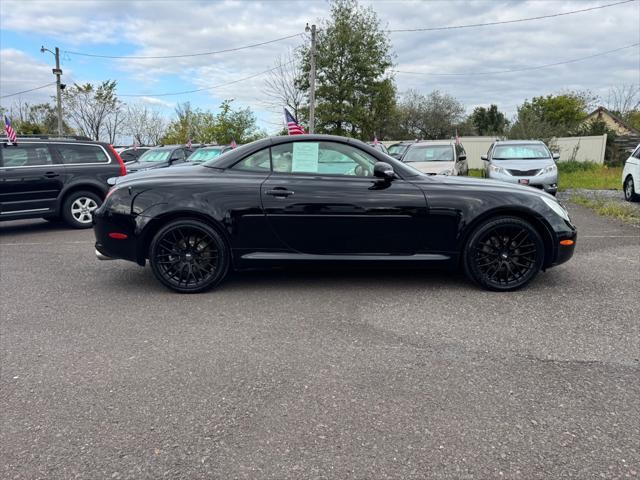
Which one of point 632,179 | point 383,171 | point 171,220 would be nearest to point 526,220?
point 383,171

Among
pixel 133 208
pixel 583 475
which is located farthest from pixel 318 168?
pixel 583 475

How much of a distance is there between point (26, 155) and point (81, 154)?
91 centimetres

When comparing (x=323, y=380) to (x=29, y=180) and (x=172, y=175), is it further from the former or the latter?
(x=29, y=180)

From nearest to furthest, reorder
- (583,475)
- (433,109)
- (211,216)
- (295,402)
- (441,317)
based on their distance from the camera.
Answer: (583,475) < (295,402) < (441,317) < (211,216) < (433,109)

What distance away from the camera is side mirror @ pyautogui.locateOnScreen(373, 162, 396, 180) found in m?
4.56

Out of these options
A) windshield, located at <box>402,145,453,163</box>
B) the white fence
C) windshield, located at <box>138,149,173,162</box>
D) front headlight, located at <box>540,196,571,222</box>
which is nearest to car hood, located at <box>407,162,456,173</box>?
windshield, located at <box>402,145,453,163</box>

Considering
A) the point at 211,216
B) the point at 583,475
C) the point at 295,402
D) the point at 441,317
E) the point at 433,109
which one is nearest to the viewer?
the point at 583,475

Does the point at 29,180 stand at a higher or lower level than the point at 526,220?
higher

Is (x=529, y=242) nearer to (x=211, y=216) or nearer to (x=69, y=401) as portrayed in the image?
(x=211, y=216)

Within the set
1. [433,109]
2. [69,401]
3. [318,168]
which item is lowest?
[69,401]

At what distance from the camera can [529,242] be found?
475 centimetres

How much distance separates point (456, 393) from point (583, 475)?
805mm

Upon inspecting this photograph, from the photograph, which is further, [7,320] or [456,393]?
[7,320]

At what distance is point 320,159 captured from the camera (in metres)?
4.87
